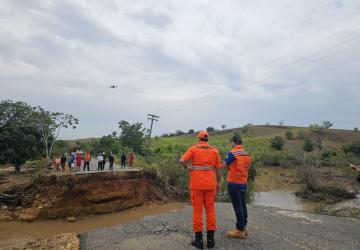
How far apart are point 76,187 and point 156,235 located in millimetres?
14918

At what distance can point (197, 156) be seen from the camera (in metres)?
6.32

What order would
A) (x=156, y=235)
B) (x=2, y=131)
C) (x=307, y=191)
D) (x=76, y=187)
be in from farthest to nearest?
(x=307, y=191), (x=2, y=131), (x=76, y=187), (x=156, y=235)

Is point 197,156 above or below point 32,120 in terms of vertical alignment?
below

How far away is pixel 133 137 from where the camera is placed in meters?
48.6

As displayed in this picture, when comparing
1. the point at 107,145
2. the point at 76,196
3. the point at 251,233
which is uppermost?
the point at 107,145

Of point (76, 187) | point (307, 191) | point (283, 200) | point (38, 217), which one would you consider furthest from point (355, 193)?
point (38, 217)

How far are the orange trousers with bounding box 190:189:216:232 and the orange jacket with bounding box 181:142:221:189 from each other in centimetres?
11

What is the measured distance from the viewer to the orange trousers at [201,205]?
6.18 meters

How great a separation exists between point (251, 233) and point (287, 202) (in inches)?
919

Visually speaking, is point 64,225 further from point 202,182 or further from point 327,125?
point 327,125

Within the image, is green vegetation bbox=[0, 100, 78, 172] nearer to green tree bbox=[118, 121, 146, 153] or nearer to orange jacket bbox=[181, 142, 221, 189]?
green tree bbox=[118, 121, 146, 153]

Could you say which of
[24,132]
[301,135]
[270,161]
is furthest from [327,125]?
[24,132]

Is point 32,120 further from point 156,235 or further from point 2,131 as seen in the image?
point 156,235

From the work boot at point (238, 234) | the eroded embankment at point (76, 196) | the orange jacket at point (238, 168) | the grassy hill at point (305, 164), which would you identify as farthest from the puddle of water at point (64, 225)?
the orange jacket at point (238, 168)
